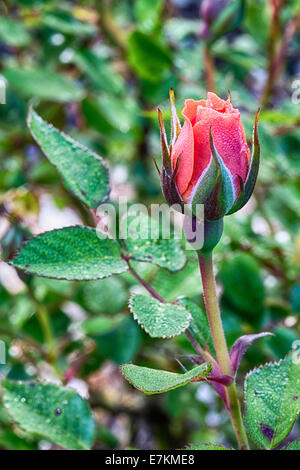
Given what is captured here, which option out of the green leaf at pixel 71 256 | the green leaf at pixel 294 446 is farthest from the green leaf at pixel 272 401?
the green leaf at pixel 71 256

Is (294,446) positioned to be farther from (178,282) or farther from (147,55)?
(147,55)

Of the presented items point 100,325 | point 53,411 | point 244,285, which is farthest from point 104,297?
point 53,411

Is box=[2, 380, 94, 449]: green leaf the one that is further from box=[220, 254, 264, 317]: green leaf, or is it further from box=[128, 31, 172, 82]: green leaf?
box=[128, 31, 172, 82]: green leaf

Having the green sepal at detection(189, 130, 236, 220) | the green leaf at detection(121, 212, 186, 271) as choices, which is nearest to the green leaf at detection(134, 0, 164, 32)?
the green leaf at detection(121, 212, 186, 271)

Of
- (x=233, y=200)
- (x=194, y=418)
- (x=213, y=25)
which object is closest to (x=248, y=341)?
(x=233, y=200)

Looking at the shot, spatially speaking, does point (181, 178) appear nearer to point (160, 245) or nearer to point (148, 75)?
point (160, 245)

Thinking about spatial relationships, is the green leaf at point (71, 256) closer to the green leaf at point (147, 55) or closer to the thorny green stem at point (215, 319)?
the thorny green stem at point (215, 319)
